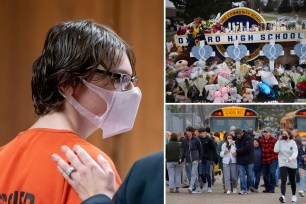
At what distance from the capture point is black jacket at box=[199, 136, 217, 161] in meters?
0.78

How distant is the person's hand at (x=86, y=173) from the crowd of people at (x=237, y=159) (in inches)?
5.4

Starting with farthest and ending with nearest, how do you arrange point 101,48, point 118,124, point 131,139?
point 131,139 < point 118,124 < point 101,48

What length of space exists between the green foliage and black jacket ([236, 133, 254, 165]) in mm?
198

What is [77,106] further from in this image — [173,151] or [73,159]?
[173,151]

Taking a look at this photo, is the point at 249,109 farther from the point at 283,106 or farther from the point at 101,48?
the point at 101,48

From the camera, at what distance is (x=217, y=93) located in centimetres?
78

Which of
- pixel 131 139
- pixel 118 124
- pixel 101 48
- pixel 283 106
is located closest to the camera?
pixel 283 106

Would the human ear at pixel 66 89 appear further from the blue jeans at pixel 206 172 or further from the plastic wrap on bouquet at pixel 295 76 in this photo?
the plastic wrap on bouquet at pixel 295 76

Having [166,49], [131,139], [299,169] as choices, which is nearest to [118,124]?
[166,49]

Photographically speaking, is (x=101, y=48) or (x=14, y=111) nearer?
(x=101, y=48)

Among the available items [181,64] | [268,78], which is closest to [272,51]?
[268,78]

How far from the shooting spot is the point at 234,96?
0.78m

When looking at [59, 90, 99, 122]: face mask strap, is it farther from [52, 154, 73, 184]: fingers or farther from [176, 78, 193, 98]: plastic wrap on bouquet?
[176, 78, 193, 98]: plastic wrap on bouquet

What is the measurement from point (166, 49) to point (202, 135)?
15 centimetres
